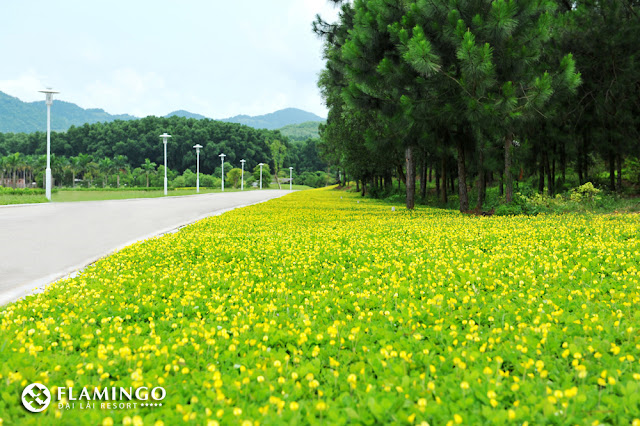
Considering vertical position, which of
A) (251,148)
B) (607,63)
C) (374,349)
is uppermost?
(251,148)

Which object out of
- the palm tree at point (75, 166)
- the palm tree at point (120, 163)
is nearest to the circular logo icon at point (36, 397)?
the palm tree at point (75, 166)

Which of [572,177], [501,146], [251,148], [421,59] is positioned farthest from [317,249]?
[251,148]

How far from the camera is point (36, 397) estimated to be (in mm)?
2676

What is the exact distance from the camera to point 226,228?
1223 cm

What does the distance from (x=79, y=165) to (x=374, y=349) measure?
113103 mm

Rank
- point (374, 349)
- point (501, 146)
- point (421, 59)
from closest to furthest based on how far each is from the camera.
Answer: point (374, 349), point (421, 59), point (501, 146)

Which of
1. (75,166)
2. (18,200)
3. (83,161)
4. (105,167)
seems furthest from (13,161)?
(18,200)

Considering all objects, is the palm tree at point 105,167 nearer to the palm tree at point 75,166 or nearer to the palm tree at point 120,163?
the palm tree at point 120,163

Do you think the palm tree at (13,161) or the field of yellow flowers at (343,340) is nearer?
the field of yellow flowers at (343,340)

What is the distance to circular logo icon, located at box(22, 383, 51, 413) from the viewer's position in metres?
2.56

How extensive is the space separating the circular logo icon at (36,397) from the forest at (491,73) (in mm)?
11865

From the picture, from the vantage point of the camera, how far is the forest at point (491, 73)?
12.8 metres

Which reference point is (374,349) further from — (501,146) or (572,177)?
(572,177)

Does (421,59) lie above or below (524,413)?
above
